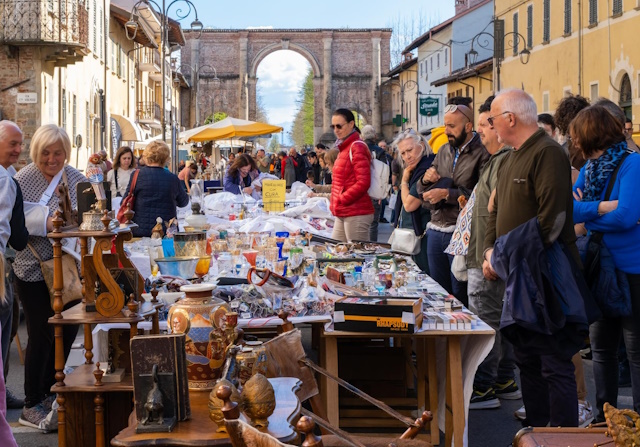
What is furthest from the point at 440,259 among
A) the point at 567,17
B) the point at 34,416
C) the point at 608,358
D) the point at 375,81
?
the point at 375,81

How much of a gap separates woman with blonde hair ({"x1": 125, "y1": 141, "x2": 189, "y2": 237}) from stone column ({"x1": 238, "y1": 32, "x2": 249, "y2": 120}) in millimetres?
66508

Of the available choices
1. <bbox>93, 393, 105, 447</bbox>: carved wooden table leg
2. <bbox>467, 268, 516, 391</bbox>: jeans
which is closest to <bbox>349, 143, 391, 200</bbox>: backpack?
<bbox>467, 268, 516, 391</bbox>: jeans

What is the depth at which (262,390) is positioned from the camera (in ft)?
10.4

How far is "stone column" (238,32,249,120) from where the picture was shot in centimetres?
7525

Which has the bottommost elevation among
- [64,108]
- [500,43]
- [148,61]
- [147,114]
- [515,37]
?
[64,108]

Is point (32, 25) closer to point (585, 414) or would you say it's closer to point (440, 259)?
point (440, 259)

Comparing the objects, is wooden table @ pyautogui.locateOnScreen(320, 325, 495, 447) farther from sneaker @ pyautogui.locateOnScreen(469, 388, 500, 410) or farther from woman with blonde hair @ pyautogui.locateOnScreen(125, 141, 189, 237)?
woman with blonde hair @ pyautogui.locateOnScreen(125, 141, 189, 237)

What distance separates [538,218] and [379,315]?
0.96 m

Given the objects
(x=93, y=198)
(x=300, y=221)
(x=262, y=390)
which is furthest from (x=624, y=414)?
(x=300, y=221)

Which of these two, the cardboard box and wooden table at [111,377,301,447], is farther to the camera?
the cardboard box

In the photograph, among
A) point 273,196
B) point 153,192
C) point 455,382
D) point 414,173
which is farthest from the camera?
point 273,196

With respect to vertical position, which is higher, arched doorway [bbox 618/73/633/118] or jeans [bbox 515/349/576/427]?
arched doorway [bbox 618/73/633/118]

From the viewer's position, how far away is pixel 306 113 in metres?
118

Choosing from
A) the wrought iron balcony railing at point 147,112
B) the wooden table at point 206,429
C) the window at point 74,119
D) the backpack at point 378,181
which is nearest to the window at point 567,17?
the window at point 74,119
